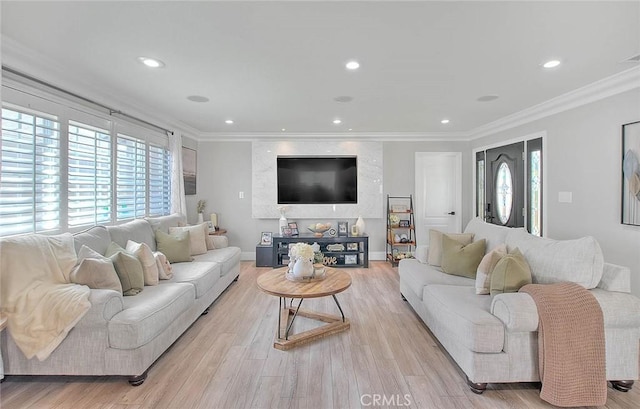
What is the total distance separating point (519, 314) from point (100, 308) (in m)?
2.76

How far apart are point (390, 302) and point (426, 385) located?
163cm

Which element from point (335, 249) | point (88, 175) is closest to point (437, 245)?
point (335, 249)

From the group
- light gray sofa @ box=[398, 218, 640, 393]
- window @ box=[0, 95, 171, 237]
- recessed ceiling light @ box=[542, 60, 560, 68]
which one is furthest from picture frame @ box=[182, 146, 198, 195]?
recessed ceiling light @ box=[542, 60, 560, 68]

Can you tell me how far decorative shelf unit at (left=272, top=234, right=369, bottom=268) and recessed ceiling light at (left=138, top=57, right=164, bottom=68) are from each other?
3.42 metres

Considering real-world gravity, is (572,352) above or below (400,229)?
below

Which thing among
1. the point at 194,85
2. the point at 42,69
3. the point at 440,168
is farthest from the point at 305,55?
the point at 440,168

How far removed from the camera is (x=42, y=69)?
103 inches

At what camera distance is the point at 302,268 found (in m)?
2.95

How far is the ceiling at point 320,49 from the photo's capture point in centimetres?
187

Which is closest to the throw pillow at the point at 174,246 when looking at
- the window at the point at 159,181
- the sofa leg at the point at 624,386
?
the window at the point at 159,181

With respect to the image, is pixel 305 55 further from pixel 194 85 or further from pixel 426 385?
pixel 426 385

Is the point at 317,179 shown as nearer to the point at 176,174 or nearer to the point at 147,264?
the point at 176,174

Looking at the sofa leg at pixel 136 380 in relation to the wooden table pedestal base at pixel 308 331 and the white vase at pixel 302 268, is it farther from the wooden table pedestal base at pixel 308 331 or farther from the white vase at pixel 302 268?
the white vase at pixel 302 268

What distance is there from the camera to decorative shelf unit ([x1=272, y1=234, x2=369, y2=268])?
5551 millimetres
